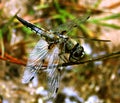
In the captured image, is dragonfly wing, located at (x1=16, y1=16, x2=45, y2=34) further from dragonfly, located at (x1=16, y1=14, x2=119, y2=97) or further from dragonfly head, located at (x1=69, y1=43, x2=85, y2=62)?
dragonfly head, located at (x1=69, y1=43, x2=85, y2=62)

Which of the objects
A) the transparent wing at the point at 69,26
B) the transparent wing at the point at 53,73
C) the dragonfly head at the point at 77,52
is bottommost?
the transparent wing at the point at 53,73

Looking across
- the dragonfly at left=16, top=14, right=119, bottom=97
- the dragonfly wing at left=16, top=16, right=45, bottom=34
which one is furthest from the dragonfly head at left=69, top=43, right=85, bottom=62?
the dragonfly wing at left=16, top=16, right=45, bottom=34

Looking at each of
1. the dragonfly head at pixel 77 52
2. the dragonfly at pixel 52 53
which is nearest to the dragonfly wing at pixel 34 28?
the dragonfly at pixel 52 53

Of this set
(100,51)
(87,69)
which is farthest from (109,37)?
(87,69)

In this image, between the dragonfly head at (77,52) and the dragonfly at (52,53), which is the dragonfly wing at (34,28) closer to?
the dragonfly at (52,53)

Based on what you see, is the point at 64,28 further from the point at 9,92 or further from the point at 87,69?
the point at 87,69

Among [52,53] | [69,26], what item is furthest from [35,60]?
[69,26]
